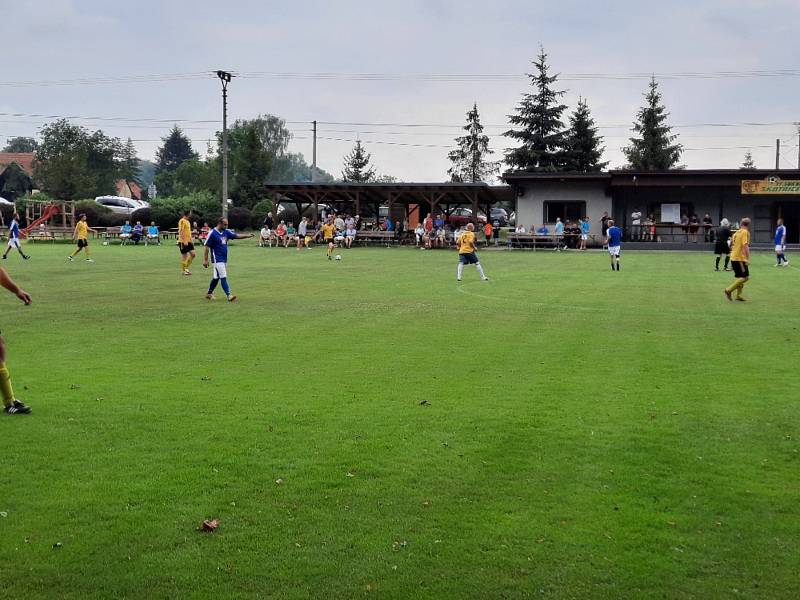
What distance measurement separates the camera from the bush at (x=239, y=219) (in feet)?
199

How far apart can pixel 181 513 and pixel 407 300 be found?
13459mm

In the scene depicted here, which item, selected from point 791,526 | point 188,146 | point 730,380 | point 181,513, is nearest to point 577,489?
point 791,526

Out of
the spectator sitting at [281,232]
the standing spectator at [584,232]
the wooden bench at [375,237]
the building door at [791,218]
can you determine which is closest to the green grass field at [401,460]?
the standing spectator at [584,232]

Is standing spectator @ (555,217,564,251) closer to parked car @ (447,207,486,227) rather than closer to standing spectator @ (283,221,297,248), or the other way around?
parked car @ (447,207,486,227)

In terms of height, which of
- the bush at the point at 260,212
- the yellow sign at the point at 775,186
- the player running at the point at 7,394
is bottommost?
the player running at the point at 7,394

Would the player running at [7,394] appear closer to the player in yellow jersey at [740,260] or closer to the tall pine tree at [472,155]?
the player in yellow jersey at [740,260]

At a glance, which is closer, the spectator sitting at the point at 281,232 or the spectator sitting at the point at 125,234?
the spectator sitting at the point at 281,232

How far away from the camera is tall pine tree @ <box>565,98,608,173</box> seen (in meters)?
69.6

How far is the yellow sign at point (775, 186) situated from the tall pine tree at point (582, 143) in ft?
78.0

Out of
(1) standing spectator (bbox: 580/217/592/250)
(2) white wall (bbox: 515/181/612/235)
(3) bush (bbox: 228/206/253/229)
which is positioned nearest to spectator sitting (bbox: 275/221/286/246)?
(3) bush (bbox: 228/206/253/229)

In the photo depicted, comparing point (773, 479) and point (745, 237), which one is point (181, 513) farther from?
point (745, 237)

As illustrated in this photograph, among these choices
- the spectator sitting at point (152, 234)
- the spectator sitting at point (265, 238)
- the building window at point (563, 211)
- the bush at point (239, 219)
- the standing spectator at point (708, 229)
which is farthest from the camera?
the bush at point (239, 219)

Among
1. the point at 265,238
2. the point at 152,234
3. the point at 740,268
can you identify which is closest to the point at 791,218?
the point at 265,238

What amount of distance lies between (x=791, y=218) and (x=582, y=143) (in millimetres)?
23786
